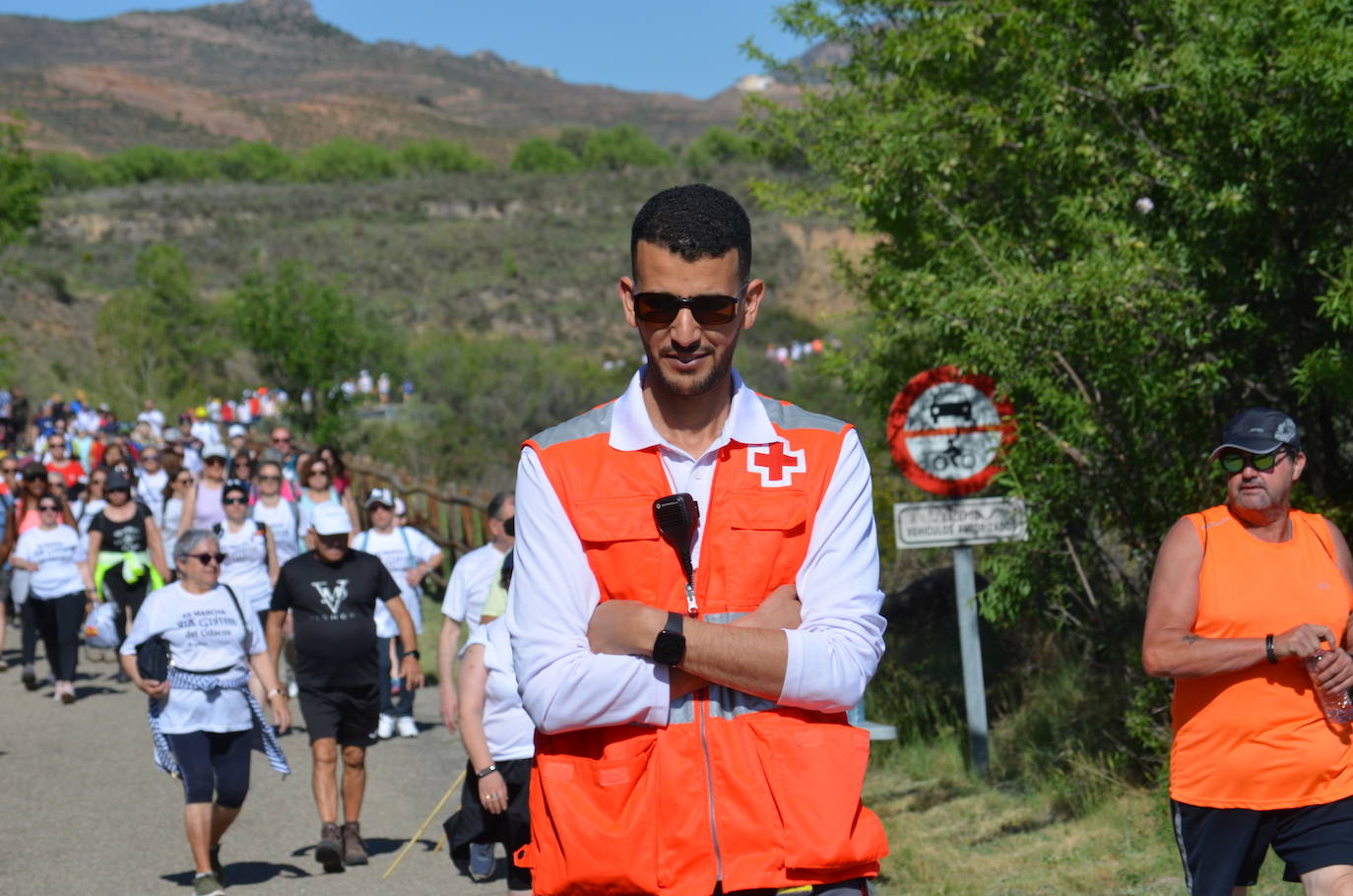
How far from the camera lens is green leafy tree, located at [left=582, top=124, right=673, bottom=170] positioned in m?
126

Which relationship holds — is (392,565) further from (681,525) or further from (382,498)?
(681,525)

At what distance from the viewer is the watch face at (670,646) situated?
2.77m

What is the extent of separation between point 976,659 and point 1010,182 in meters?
2.64

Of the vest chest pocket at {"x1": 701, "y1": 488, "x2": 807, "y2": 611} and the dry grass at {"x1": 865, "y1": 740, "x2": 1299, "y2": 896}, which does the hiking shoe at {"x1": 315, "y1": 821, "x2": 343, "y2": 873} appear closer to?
the dry grass at {"x1": 865, "y1": 740, "x2": 1299, "y2": 896}

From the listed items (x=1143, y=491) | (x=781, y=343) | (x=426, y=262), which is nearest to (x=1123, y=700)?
(x=1143, y=491)

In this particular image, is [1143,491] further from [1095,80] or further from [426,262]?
[426,262]

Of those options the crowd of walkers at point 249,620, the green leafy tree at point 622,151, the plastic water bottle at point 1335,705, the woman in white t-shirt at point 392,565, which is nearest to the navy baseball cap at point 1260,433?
the plastic water bottle at point 1335,705

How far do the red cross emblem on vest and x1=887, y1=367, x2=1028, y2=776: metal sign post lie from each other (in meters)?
5.79

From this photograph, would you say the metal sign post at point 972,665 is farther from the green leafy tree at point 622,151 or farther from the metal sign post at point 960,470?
the green leafy tree at point 622,151

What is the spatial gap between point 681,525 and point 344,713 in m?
6.42

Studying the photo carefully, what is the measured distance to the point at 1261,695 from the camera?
15.7 ft

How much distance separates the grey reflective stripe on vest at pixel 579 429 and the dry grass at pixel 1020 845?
4.40 metres

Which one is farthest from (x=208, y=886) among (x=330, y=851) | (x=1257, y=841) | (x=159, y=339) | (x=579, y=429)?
(x=159, y=339)

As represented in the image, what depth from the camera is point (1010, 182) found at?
9414 millimetres
